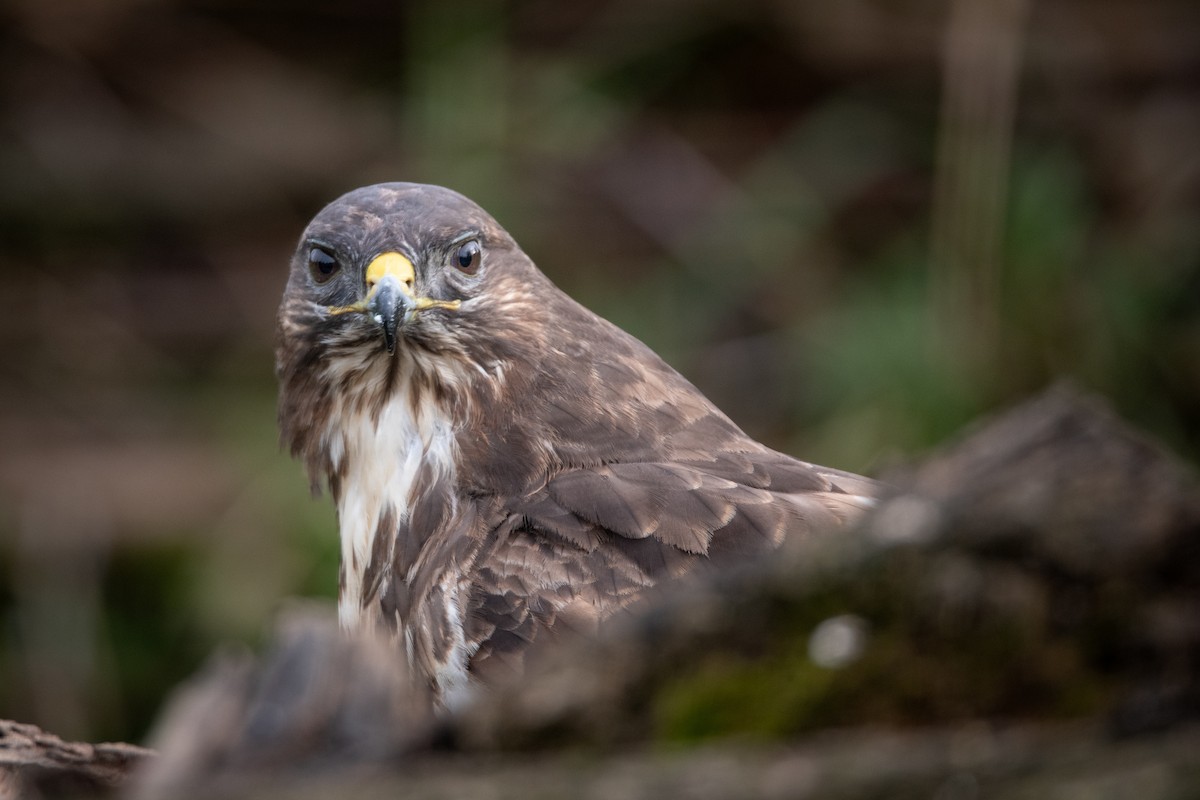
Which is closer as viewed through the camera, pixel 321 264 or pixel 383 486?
pixel 383 486

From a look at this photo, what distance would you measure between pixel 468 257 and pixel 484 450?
0.55 m

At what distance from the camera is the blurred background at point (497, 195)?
6.07m

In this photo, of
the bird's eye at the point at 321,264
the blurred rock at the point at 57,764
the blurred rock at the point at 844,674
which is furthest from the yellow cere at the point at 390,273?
the blurred rock at the point at 844,674

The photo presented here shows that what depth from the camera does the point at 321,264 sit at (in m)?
3.30

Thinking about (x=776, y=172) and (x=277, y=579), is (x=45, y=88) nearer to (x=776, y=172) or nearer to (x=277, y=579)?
(x=277, y=579)

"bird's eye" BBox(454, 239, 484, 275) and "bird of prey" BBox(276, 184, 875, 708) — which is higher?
"bird's eye" BBox(454, 239, 484, 275)

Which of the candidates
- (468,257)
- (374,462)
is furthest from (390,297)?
(374,462)

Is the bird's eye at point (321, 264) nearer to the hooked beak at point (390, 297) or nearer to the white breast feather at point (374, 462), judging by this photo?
the hooked beak at point (390, 297)

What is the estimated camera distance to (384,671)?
1357 mm

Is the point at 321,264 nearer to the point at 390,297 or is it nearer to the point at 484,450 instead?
the point at 390,297

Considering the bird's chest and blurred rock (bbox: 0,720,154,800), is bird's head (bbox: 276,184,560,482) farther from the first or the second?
blurred rock (bbox: 0,720,154,800)

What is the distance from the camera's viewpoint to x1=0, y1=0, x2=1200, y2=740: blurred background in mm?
6074

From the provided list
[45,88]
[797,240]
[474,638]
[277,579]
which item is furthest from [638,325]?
[474,638]

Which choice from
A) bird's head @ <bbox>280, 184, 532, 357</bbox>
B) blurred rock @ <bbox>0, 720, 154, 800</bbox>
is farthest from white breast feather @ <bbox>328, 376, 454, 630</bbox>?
blurred rock @ <bbox>0, 720, 154, 800</bbox>
